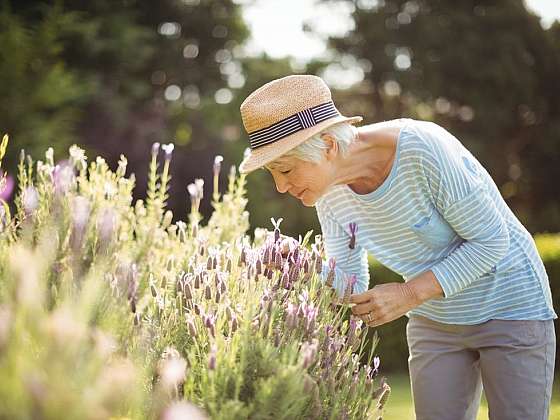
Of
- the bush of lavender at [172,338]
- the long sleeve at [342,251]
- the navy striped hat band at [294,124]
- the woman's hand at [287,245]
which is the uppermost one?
the navy striped hat band at [294,124]

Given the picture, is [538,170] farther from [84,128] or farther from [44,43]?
[44,43]

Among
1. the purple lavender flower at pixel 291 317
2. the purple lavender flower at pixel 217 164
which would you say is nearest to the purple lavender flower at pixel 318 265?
the purple lavender flower at pixel 291 317

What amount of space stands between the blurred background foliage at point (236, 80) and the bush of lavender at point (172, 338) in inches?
386

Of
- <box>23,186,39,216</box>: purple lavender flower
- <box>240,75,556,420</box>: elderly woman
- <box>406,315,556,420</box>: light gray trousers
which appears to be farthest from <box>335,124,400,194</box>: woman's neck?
<box>23,186,39,216</box>: purple lavender flower

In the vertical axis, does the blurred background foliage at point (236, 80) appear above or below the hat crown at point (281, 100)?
above

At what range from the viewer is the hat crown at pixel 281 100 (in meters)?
2.34

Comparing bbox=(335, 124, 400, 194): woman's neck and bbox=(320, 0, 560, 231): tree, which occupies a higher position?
bbox=(320, 0, 560, 231): tree

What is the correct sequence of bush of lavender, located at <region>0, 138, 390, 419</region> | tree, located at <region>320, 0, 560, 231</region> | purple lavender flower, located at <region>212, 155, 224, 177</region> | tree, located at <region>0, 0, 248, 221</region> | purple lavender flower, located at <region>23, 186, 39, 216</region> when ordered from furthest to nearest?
tree, located at <region>320, 0, 560, 231</region> → tree, located at <region>0, 0, 248, 221</region> → purple lavender flower, located at <region>212, 155, 224, 177</region> → purple lavender flower, located at <region>23, 186, 39, 216</region> → bush of lavender, located at <region>0, 138, 390, 419</region>

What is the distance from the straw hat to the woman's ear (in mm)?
50

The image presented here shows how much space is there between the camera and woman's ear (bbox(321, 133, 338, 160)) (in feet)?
7.74

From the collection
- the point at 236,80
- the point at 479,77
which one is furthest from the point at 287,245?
the point at 479,77

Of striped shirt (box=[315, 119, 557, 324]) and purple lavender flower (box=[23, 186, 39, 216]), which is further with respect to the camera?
purple lavender flower (box=[23, 186, 39, 216])

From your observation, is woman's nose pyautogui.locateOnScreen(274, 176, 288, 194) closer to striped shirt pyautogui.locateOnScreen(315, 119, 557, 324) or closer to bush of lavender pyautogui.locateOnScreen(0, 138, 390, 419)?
bush of lavender pyautogui.locateOnScreen(0, 138, 390, 419)

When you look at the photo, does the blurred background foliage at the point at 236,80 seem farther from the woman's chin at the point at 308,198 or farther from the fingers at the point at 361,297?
the fingers at the point at 361,297
